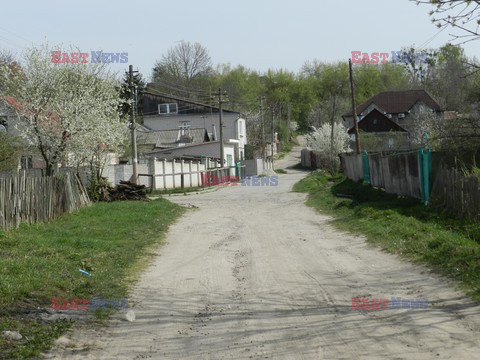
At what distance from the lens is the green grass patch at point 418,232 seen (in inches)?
395

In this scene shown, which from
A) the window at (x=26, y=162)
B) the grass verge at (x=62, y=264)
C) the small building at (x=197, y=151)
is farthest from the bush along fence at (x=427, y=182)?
the small building at (x=197, y=151)

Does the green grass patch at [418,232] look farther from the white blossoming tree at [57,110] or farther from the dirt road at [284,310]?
the white blossoming tree at [57,110]

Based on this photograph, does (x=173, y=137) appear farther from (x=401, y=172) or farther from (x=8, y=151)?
(x=401, y=172)

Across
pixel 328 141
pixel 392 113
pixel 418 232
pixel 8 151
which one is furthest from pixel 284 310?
pixel 392 113

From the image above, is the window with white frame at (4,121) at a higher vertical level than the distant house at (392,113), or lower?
lower

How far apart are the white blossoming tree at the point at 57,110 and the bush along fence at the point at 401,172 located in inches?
478

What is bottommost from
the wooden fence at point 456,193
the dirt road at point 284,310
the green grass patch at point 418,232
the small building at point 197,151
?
the dirt road at point 284,310

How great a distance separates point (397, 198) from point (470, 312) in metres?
15.2

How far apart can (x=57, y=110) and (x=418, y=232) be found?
55.3ft

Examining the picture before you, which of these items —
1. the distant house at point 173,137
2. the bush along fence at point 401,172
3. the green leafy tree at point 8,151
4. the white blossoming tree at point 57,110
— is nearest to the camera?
the bush along fence at point 401,172

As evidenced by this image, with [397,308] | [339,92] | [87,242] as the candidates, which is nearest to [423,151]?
[87,242]

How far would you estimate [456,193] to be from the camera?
15.7 m

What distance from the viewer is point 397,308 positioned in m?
7.79

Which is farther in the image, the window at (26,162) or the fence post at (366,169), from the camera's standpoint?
the window at (26,162)
